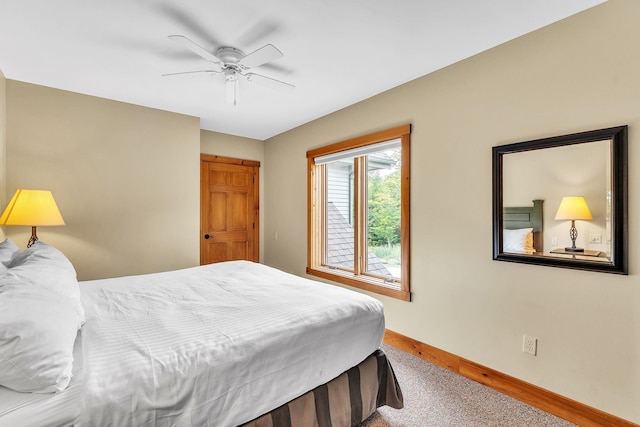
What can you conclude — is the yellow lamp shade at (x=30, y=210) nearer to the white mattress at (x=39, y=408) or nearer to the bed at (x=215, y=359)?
the bed at (x=215, y=359)

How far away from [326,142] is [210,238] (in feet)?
7.43

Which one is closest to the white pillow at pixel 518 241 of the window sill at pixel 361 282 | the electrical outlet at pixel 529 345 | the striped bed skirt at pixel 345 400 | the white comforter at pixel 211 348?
the electrical outlet at pixel 529 345

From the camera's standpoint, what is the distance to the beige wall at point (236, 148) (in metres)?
4.49

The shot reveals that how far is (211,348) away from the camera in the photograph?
4.32 feet

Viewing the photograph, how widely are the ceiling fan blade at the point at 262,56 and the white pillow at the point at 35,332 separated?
175cm

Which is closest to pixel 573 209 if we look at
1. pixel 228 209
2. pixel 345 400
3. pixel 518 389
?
pixel 518 389

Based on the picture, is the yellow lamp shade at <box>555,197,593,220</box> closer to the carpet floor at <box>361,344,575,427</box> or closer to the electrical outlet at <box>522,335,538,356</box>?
the electrical outlet at <box>522,335,538,356</box>

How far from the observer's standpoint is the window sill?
117 inches

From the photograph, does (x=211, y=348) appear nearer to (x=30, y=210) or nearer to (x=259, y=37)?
(x=259, y=37)

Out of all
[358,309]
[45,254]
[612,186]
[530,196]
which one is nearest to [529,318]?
[530,196]

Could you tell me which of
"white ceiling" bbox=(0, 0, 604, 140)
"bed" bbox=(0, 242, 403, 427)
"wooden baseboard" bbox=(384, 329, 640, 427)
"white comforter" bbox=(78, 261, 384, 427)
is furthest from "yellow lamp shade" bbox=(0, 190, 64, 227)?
"wooden baseboard" bbox=(384, 329, 640, 427)

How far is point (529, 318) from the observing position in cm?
209

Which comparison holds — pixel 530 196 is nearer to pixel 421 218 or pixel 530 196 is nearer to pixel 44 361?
pixel 421 218

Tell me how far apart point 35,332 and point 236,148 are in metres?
4.02
